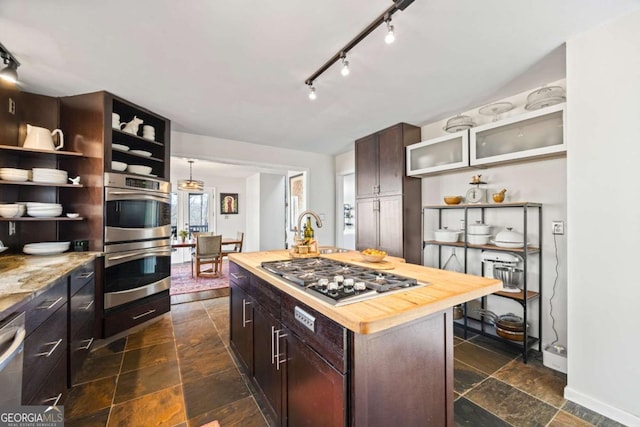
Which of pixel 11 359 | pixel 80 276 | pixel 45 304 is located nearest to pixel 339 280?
pixel 11 359

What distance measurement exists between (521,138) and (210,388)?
3.25 metres

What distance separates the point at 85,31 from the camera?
1.68 metres

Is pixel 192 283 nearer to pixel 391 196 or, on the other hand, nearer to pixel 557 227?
pixel 391 196

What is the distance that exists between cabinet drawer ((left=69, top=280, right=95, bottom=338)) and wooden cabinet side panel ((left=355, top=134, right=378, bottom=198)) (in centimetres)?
321

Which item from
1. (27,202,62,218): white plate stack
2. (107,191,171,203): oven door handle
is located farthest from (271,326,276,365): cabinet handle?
(27,202,62,218): white plate stack

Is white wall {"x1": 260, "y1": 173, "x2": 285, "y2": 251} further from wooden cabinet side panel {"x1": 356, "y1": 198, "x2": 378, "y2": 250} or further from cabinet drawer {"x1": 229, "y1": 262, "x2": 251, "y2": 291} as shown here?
cabinet drawer {"x1": 229, "y1": 262, "x2": 251, "y2": 291}

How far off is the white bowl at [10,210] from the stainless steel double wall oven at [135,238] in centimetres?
57

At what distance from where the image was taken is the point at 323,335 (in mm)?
1073

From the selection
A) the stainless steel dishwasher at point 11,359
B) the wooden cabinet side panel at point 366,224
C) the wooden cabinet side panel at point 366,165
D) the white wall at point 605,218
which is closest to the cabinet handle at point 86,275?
the stainless steel dishwasher at point 11,359

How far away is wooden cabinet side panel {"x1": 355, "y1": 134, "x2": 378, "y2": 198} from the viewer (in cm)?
373

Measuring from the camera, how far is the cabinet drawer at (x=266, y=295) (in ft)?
4.81

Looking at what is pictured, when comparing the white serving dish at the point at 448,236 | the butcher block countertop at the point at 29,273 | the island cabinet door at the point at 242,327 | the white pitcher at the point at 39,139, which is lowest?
the island cabinet door at the point at 242,327

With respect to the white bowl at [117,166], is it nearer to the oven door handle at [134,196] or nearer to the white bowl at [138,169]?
the white bowl at [138,169]

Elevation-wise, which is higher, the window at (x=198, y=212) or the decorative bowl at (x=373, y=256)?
the window at (x=198, y=212)
